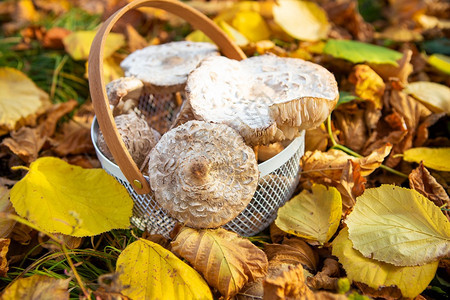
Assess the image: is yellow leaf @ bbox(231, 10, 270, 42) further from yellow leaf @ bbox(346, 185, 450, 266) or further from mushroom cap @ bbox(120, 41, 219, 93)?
yellow leaf @ bbox(346, 185, 450, 266)

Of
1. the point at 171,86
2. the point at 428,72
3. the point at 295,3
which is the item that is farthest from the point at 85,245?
the point at 428,72

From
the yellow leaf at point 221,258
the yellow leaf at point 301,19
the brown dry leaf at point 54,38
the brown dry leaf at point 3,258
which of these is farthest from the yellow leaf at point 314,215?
the brown dry leaf at point 54,38

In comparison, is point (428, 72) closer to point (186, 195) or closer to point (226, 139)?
point (226, 139)

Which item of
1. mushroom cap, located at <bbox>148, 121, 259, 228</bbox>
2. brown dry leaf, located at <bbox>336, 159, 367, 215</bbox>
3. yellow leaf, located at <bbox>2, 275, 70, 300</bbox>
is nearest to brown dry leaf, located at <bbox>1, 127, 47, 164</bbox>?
yellow leaf, located at <bbox>2, 275, 70, 300</bbox>

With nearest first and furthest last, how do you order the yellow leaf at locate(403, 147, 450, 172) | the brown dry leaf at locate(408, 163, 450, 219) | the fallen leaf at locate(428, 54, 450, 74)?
the brown dry leaf at locate(408, 163, 450, 219) < the yellow leaf at locate(403, 147, 450, 172) < the fallen leaf at locate(428, 54, 450, 74)

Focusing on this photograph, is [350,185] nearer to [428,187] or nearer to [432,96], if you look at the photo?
[428,187]
